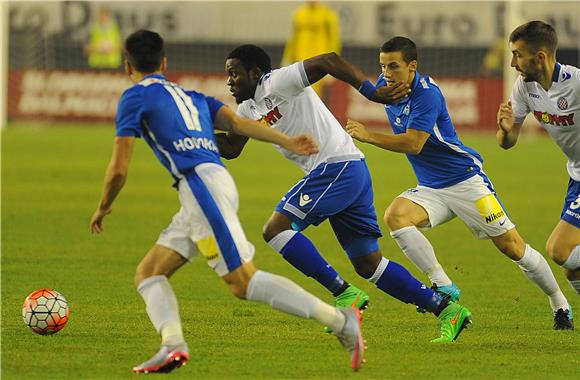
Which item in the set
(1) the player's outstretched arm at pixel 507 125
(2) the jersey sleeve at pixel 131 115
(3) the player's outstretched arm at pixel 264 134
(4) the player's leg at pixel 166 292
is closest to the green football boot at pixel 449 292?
(1) the player's outstretched arm at pixel 507 125

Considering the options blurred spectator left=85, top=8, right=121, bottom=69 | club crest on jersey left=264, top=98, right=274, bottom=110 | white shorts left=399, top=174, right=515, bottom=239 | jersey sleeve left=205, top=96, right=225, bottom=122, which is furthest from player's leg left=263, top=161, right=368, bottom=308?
blurred spectator left=85, top=8, right=121, bottom=69

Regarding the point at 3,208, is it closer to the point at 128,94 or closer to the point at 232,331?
the point at 232,331

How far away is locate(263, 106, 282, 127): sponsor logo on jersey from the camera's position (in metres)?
8.71

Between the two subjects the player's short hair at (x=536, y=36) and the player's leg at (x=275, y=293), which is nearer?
the player's leg at (x=275, y=293)

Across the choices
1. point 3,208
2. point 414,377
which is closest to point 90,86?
point 3,208

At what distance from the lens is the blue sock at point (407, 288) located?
27.8 feet

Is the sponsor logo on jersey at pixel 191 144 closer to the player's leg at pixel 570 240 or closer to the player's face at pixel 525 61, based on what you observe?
the player's face at pixel 525 61

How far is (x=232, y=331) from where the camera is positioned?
28.5ft

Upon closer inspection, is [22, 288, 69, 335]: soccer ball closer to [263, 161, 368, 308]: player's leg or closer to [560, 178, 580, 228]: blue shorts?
[263, 161, 368, 308]: player's leg

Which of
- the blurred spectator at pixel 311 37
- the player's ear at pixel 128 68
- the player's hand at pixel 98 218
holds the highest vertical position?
the player's ear at pixel 128 68

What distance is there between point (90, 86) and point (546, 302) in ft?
76.2

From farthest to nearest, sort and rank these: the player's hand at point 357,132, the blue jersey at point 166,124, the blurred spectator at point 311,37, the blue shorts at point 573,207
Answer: the blurred spectator at point 311,37, the blue shorts at point 573,207, the player's hand at point 357,132, the blue jersey at point 166,124

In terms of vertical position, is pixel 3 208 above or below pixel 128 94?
below

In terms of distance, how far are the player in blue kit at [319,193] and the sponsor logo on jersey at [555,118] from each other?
1510mm
